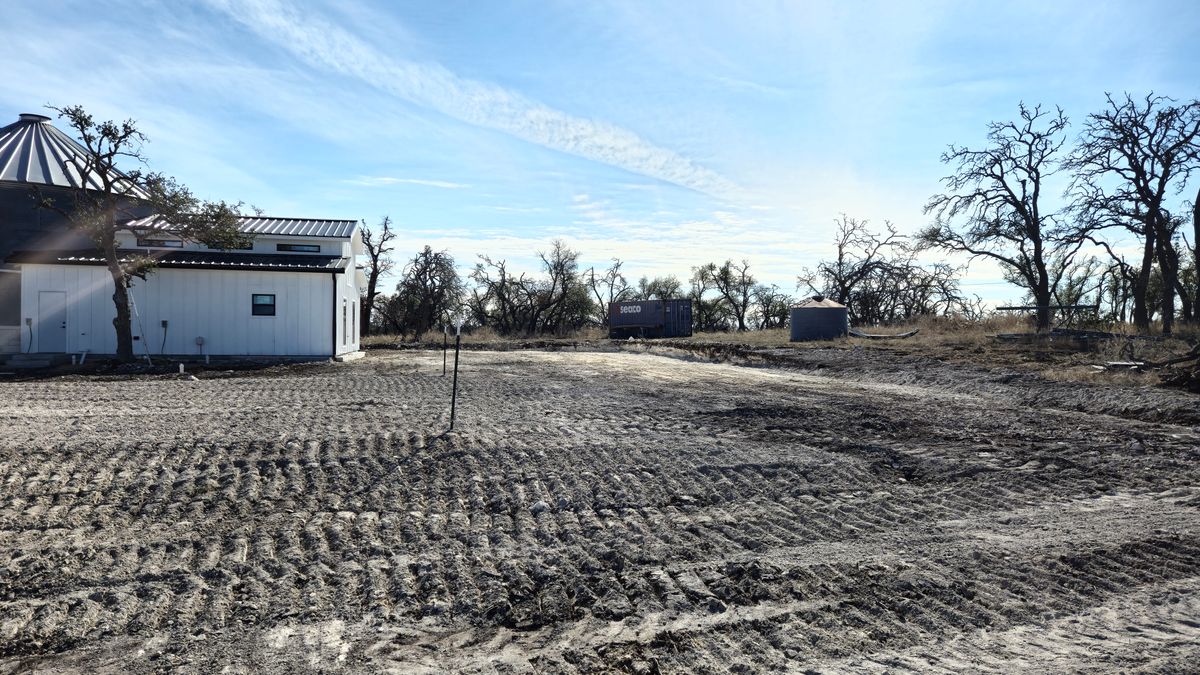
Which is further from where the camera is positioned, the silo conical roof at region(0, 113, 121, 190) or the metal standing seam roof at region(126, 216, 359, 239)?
the silo conical roof at region(0, 113, 121, 190)

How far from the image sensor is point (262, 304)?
894 inches

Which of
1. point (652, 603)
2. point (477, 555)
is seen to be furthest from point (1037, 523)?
point (477, 555)

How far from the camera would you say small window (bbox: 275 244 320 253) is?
27.0 metres

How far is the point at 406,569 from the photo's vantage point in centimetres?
504

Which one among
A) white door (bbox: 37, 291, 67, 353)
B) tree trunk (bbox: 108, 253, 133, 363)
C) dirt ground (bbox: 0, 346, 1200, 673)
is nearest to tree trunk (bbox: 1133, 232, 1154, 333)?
dirt ground (bbox: 0, 346, 1200, 673)

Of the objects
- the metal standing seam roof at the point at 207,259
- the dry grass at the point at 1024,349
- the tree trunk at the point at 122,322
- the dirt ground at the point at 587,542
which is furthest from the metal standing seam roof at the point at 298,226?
the dry grass at the point at 1024,349

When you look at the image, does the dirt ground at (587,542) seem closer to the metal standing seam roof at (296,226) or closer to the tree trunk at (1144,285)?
the metal standing seam roof at (296,226)

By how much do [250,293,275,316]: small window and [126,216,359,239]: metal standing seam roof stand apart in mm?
4552

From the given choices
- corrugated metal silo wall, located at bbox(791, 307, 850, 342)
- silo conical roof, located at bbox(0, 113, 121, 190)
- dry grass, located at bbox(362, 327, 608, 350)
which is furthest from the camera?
dry grass, located at bbox(362, 327, 608, 350)

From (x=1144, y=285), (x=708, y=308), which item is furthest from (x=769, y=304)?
(x=1144, y=285)

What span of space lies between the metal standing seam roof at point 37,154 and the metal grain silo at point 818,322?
101 feet

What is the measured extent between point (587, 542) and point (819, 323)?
3198 centimetres

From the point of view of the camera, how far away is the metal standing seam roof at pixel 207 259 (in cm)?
2208

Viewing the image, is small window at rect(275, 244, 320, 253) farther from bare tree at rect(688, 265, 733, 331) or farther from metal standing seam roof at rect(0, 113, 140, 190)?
bare tree at rect(688, 265, 733, 331)
